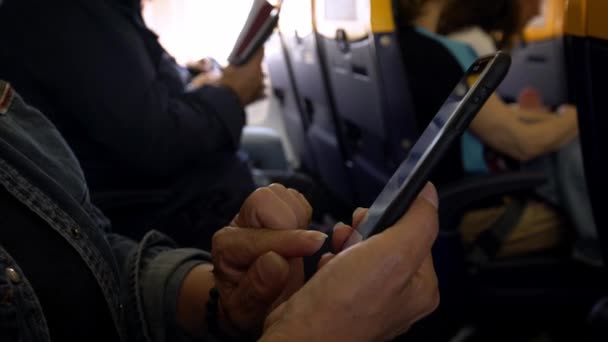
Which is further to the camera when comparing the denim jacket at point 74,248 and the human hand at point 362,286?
the denim jacket at point 74,248

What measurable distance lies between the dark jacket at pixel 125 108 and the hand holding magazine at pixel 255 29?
0.40 ft

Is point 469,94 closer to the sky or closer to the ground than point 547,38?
closer to the sky

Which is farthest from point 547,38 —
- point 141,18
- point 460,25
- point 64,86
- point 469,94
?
point 469,94

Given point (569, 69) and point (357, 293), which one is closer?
point (357, 293)

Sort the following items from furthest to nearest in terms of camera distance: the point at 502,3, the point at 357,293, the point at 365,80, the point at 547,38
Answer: the point at 547,38 < the point at 502,3 < the point at 365,80 < the point at 357,293

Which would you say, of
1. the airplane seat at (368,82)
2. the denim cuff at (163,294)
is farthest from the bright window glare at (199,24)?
the denim cuff at (163,294)

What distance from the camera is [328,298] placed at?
13.8 inches

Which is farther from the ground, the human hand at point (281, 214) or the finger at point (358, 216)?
the finger at point (358, 216)

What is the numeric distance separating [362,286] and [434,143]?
97 millimetres

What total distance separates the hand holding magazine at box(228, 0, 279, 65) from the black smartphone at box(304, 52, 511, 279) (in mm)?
404

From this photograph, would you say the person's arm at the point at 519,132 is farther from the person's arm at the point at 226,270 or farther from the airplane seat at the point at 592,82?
the person's arm at the point at 226,270

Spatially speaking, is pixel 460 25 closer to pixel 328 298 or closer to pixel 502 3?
pixel 502 3

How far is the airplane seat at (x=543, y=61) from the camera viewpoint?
193 centimetres

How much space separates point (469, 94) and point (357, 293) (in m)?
0.14
